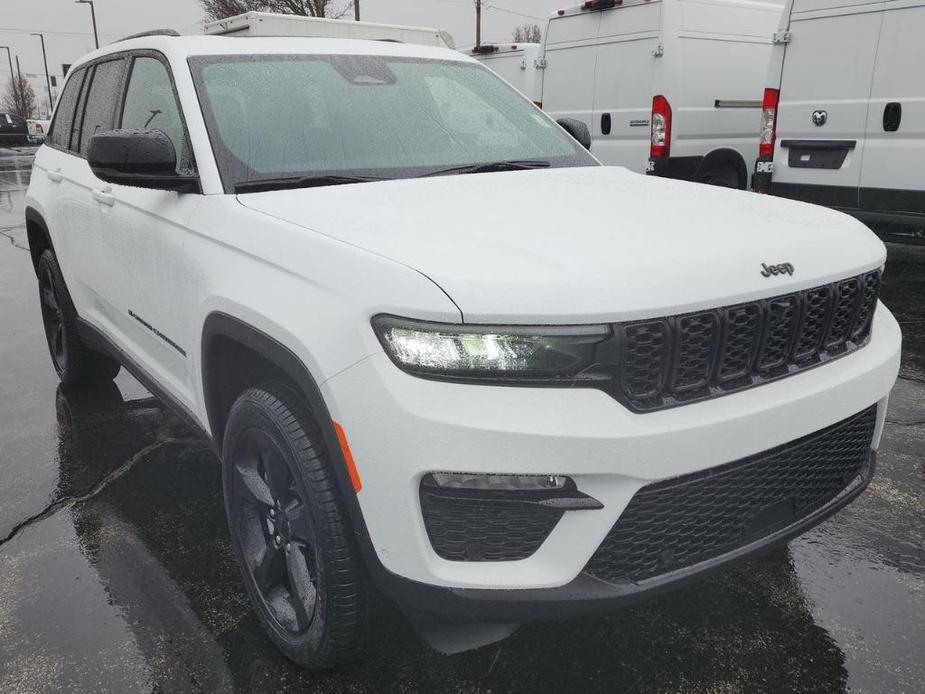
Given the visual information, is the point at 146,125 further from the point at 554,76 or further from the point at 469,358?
the point at 554,76

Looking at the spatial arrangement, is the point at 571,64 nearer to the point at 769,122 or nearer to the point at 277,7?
the point at 769,122

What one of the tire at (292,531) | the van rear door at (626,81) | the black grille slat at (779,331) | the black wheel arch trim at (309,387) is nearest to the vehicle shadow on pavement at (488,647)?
the tire at (292,531)

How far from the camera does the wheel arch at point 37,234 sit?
448 centimetres

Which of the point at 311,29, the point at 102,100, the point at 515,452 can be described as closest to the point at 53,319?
the point at 102,100

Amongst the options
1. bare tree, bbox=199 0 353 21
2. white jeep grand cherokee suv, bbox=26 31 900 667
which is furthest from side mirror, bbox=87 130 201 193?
bare tree, bbox=199 0 353 21

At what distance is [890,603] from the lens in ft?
8.78

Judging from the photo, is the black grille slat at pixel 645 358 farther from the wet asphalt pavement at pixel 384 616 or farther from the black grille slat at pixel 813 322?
the wet asphalt pavement at pixel 384 616

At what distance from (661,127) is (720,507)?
6.55 m

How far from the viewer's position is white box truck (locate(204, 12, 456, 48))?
4191 mm

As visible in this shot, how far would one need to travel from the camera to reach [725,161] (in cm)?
853

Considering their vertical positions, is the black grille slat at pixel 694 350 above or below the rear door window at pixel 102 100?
below

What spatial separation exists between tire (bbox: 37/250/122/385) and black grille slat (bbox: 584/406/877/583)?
133 inches

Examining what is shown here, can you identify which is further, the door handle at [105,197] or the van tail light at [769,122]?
the van tail light at [769,122]

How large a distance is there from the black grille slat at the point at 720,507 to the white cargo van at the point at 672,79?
6203 millimetres
